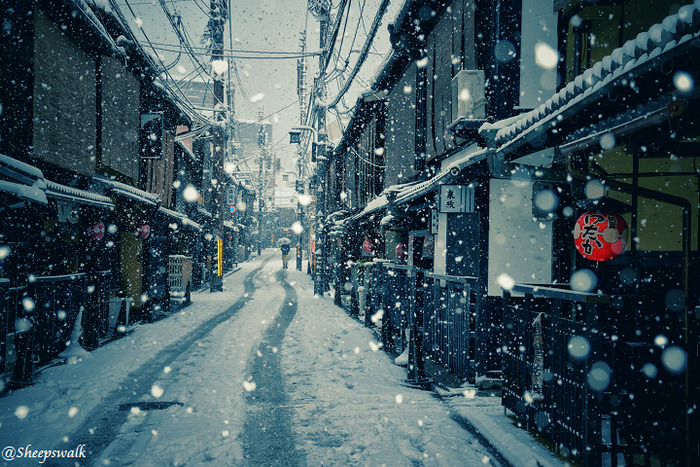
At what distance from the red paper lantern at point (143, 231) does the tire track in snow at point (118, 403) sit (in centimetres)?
487

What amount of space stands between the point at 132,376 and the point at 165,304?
9851 mm

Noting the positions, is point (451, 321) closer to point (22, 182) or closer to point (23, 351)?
point (23, 351)

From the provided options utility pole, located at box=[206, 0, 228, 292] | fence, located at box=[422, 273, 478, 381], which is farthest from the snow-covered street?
utility pole, located at box=[206, 0, 228, 292]

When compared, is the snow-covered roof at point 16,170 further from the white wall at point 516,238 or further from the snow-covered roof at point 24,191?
the white wall at point 516,238

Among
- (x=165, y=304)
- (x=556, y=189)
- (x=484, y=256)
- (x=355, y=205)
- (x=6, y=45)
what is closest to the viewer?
(x=556, y=189)

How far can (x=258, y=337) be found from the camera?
39.0 ft

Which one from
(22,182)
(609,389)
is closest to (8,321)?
(22,182)

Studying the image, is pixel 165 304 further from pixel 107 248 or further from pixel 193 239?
pixel 193 239

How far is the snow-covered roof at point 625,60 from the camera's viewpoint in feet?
10.6

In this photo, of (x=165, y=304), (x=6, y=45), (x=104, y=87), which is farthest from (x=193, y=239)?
(x=6, y=45)

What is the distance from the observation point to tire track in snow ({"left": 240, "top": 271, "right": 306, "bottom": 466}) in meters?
4.84

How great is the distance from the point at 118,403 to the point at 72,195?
5571 mm
